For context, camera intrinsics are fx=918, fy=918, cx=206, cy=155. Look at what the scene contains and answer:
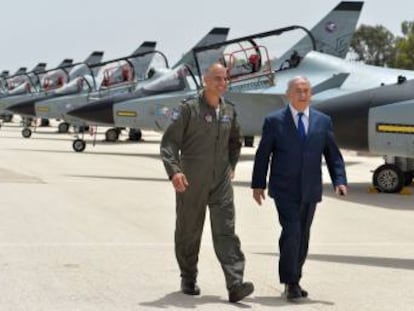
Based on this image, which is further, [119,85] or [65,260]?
[119,85]

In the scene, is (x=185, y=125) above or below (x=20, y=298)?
above

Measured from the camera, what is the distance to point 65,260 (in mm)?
7598

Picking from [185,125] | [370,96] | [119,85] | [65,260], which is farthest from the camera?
[119,85]

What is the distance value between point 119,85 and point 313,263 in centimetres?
2507

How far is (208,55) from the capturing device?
66.6 ft

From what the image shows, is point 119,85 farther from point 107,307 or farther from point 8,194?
point 107,307

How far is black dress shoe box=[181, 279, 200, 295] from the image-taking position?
20.9 feet

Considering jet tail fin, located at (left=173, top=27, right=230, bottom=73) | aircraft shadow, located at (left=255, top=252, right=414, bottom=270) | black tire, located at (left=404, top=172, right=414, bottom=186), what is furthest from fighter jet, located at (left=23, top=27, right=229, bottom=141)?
aircraft shadow, located at (left=255, top=252, right=414, bottom=270)

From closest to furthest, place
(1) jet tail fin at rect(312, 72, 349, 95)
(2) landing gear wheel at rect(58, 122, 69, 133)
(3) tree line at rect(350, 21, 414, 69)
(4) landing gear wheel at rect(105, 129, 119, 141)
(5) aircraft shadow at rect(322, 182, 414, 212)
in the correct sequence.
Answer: (5) aircraft shadow at rect(322, 182, 414, 212)
(1) jet tail fin at rect(312, 72, 349, 95)
(4) landing gear wheel at rect(105, 129, 119, 141)
(2) landing gear wheel at rect(58, 122, 69, 133)
(3) tree line at rect(350, 21, 414, 69)

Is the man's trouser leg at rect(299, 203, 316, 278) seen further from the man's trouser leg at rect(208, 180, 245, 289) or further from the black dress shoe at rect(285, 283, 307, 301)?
the man's trouser leg at rect(208, 180, 245, 289)

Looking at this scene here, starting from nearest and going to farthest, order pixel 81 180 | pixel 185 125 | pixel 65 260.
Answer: pixel 185 125
pixel 65 260
pixel 81 180

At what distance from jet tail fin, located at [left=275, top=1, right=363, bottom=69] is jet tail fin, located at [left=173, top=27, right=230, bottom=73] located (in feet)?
9.15

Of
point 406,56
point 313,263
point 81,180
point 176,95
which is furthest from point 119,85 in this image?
point 406,56

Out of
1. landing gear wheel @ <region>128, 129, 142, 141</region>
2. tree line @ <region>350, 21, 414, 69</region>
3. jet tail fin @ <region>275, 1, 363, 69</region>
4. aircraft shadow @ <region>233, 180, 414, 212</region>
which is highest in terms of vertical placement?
tree line @ <region>350, 21, 414, 69</region>
